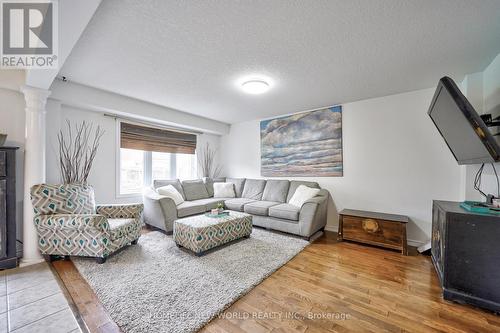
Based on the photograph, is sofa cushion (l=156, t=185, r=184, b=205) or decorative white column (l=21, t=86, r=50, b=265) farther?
sofa cushion (l=156, t=185, r=184, b=205)

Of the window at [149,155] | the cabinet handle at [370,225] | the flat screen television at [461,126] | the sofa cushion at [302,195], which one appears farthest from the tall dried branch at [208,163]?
the flat screen television at [461,126]

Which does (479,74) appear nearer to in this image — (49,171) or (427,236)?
(427,236)

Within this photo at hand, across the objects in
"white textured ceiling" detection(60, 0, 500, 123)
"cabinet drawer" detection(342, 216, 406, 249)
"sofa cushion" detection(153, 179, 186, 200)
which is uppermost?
"white textured ceiling" detection(60, 0, 500, 123)

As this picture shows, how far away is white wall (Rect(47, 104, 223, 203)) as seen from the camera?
2.90 m

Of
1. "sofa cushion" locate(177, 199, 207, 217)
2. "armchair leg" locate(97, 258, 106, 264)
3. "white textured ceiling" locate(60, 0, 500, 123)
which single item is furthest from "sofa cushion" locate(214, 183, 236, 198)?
"armchair leg" locate(97, 258, 106, 264)

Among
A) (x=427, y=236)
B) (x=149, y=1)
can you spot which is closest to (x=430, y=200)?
(x=427, y=236)

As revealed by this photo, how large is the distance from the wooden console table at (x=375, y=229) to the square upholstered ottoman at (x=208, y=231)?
1.54 meters

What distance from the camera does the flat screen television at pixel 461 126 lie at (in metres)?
1.57

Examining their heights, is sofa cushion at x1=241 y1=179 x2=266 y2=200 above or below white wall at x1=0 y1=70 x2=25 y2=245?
below

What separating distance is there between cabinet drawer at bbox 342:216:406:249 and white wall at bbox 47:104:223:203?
3.83 meters

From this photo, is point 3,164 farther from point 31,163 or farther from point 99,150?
point 99,150

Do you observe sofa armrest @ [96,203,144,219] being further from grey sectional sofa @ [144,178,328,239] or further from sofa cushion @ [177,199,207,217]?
sofa cushion @ [177,199,207,217]

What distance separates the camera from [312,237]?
328 cm

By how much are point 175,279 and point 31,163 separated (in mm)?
2199
